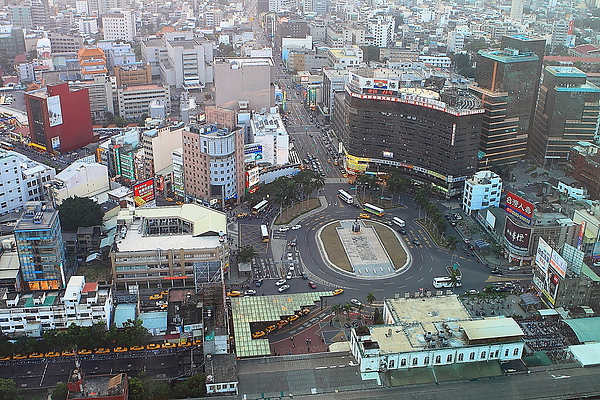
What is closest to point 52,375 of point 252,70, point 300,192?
point 300,192

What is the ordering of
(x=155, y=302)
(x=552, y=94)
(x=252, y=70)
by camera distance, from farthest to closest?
(x=252, y=70), (x=552, y=94), (x=155, y=302)

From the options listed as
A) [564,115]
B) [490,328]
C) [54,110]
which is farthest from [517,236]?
[54,110]

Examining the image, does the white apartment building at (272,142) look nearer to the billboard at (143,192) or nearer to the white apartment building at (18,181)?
the billboard at (143,192)

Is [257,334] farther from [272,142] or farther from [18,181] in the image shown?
[272,142]

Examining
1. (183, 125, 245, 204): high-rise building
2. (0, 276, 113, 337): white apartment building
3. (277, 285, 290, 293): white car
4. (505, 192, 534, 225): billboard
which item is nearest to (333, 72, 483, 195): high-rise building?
(505, 192, 534, 225): billboard

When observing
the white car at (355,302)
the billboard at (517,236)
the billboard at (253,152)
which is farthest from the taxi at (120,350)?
the billboard at (517,236)

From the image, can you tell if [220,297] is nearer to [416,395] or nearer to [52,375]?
[52,375]

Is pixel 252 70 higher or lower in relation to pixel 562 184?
higher
